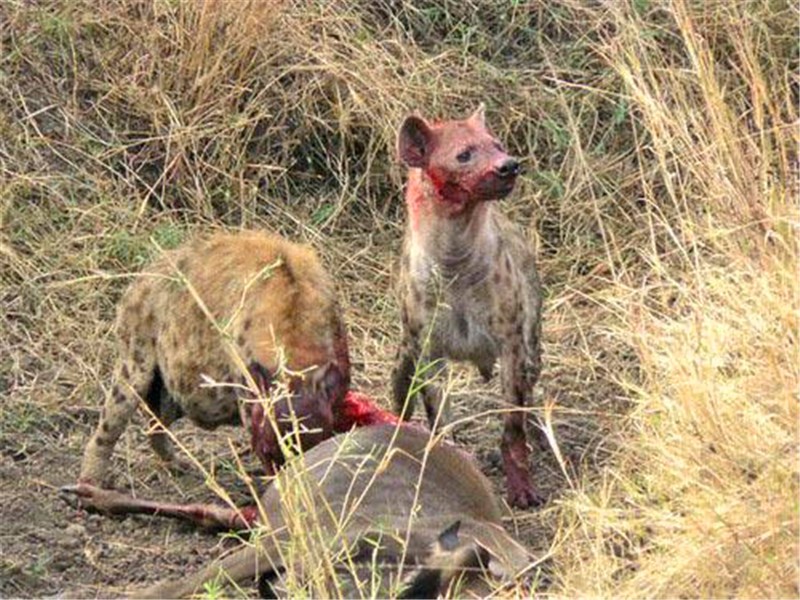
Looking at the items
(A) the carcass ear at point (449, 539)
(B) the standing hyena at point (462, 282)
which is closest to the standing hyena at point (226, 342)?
(B) the standing hyena at point (462, 282)

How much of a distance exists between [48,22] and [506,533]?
377cm

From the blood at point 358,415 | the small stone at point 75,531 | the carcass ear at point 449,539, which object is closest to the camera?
the carcass ear at point 449,539

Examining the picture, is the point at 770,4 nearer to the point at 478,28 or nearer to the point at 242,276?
the point at 478,28

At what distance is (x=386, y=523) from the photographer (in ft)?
19.5

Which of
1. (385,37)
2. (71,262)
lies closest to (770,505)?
(71,262)

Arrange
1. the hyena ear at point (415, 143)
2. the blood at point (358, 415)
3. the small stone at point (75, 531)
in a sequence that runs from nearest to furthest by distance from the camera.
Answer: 1. the small stone at point (75, 531)
2. the blood at point (358, 415)
3. the hyena ear at point (415, 143)

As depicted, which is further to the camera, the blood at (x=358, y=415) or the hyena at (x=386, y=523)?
the blood at (x=358, y=415)

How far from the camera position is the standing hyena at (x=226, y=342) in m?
6.75

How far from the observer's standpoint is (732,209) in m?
6.93

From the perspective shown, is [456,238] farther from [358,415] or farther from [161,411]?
[161,411]

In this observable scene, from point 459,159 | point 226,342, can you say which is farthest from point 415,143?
point 226,342

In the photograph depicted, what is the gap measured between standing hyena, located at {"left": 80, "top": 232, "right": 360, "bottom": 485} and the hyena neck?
42 centimetres

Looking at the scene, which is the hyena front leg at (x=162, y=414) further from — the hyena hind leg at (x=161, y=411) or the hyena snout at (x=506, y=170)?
the hyena snout at (x=506, y=170)

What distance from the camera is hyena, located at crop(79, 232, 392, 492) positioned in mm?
6746
